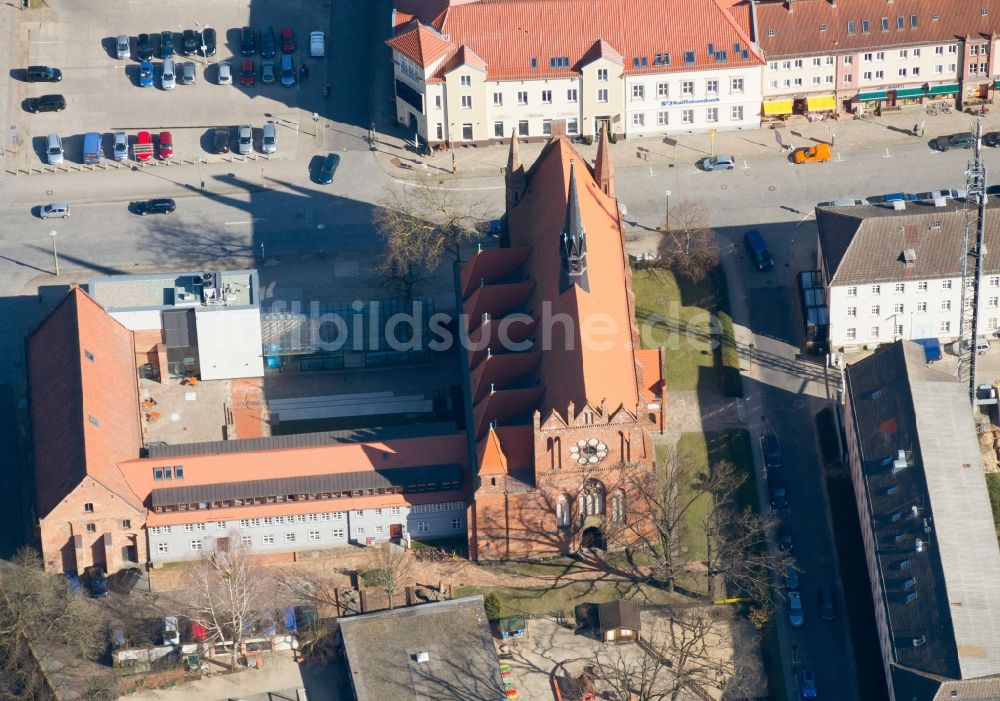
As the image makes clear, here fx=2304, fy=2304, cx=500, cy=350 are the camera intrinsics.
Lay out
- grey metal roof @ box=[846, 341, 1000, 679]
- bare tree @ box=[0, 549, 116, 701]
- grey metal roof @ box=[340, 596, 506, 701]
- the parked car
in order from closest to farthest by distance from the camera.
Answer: grey metal roof @ box=[846, 341, 1000, 679]
grey metal roof @ box=[340, 596, 506, 701]
bare tree @ box=[0, 549, 116, 701]
the parked car

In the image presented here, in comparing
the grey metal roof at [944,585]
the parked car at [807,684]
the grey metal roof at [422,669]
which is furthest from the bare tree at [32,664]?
the grey metal roof at [944,585]

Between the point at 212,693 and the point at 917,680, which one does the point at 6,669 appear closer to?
the point at 212,693

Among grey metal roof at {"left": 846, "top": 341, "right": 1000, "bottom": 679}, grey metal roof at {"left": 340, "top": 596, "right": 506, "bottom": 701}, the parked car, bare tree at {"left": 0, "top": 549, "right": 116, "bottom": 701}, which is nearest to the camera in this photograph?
grey metal roof at {"left": 846, "top": 341, "right": 1000, "bottom": 679}

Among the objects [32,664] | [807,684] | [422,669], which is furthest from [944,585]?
[32,664]

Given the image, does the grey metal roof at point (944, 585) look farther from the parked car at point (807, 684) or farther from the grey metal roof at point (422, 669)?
the grey metal roof at point (422, 669)

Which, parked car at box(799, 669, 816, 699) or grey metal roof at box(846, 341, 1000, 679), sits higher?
grey metal roof at box(846, 341, 1000, 679)

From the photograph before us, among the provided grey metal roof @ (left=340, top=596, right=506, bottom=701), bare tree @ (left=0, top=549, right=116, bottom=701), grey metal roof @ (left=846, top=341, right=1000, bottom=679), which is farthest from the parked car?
bare tree @ (left=0, top=549, right=116, bottom=701)

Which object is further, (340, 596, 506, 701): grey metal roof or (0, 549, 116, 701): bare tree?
(0, 549, 116, 701): bare tree

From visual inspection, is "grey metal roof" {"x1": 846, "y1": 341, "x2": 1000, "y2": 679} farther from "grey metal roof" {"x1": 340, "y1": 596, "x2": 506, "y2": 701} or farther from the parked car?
"grey metal roof" {"x1": 340, "y1": 596, "x2": 506, "y2": 701}
